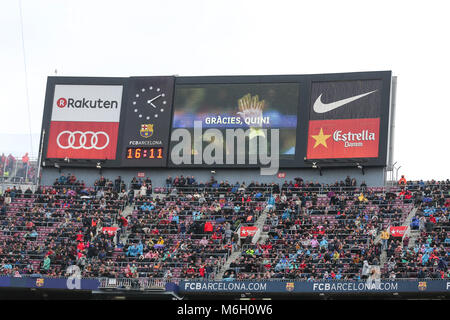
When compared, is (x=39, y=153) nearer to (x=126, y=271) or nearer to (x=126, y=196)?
(x=126, y=196)

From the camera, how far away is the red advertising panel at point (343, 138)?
45156 mm

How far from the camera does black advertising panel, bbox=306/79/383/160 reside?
45281 mm

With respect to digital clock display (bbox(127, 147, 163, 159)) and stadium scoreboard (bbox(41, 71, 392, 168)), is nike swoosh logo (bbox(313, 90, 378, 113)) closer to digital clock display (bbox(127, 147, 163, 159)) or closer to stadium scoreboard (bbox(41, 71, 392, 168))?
stadium scoreboard (bbox(41, 71, 392, 168))

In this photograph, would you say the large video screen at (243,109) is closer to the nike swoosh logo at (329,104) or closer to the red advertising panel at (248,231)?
the nike swoosh logo at (329,104)

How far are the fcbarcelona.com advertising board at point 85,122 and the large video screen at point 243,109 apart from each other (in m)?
4.07

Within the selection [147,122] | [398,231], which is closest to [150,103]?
[147,122]

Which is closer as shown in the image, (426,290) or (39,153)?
(426,290)

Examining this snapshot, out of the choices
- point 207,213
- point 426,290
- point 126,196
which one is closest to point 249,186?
point 207,213

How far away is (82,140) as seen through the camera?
49406 millimetres

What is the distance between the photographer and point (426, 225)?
38344 millimetres

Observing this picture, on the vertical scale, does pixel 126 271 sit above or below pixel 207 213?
below

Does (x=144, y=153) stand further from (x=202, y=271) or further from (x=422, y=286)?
(x=422, y=286)

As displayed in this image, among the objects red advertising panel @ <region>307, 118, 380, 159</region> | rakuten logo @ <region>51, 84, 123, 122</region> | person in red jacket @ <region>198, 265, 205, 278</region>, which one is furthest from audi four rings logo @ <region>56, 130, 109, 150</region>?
person in red jacket @ <region>198, 265, 205, 278</region>

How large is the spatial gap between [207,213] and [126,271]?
23.7 ft
